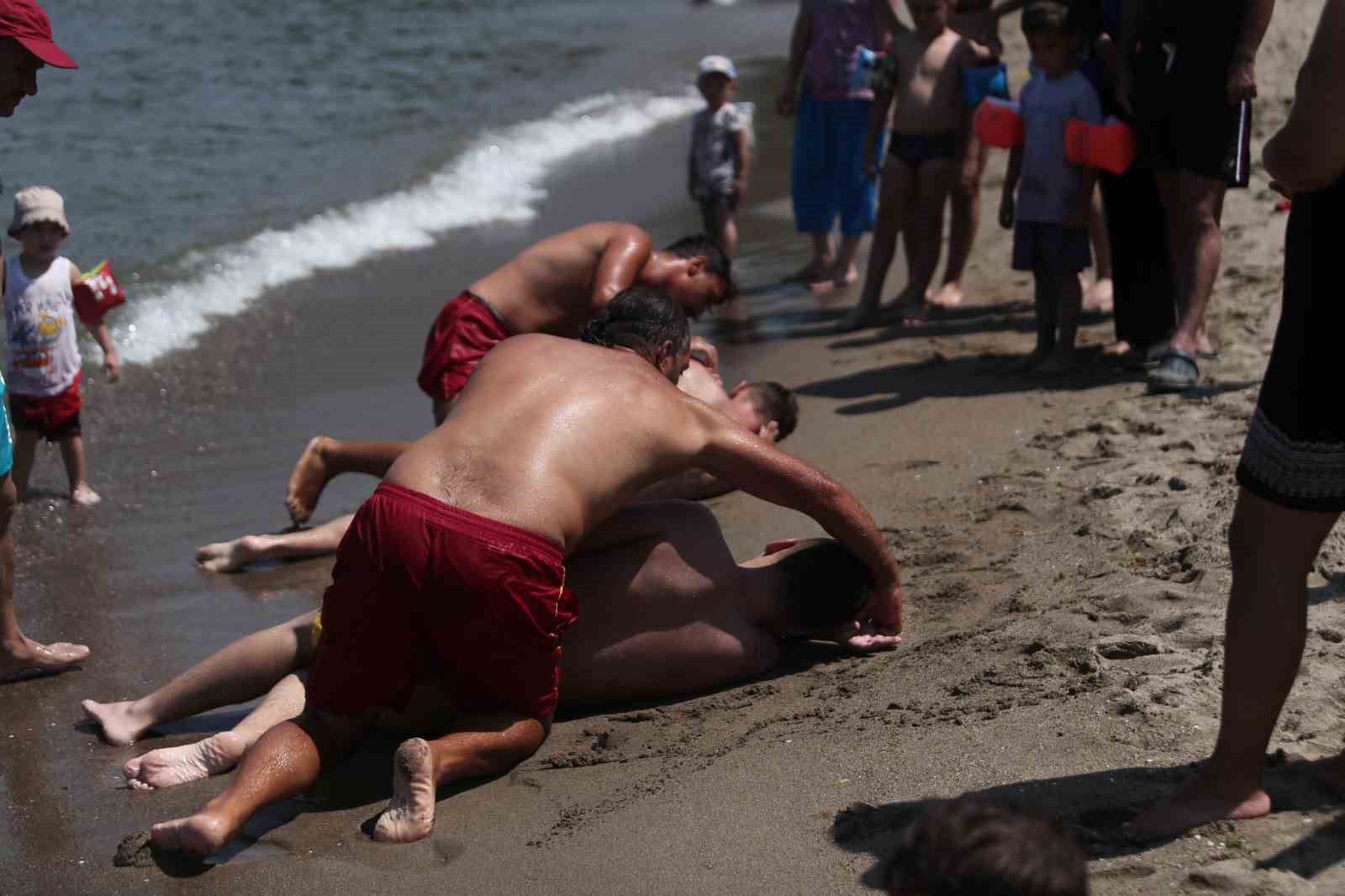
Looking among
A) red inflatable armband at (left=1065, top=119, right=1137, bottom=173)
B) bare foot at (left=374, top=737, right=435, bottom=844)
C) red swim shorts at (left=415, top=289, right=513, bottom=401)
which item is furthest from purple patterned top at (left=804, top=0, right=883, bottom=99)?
bare foot at (left=374, top=737, right=435, bottom=844)

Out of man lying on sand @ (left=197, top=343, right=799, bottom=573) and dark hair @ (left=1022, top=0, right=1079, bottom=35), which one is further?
dark hair @ (left=1022, top=0, right=1079, bottom=35)

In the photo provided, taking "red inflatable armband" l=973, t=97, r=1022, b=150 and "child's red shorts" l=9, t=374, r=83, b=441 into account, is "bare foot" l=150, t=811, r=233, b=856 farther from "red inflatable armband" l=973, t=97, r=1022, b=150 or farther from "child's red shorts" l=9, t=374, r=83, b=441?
"red inflatable armband" l=973, t=97, r=1022, b=150

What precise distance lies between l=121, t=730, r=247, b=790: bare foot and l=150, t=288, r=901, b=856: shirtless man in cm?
23

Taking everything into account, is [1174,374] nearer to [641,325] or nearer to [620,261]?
[620,261]

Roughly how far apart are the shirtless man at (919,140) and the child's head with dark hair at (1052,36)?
0.92 m

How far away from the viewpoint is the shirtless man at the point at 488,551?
131 inches

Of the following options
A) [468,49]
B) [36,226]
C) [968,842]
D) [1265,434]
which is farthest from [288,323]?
[468,49]

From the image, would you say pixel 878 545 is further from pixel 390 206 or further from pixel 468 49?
pixel 468 49

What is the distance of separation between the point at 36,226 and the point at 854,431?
3.21 metres

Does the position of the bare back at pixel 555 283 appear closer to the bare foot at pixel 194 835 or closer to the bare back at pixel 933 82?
the bare back at pixel 933 82

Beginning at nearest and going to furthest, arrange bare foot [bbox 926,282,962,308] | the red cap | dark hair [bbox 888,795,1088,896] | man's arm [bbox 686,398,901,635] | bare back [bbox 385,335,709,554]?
dark hair [bbox 888,795,1088,896], bare back [bbox 385,335,709,554], man's arm [bbox 686,398,901,635], the red cap, bare foot [bbox 926,282,962,308]

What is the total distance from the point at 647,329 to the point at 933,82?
375 centimetres

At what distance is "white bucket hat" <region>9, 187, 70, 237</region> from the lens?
5527 mm

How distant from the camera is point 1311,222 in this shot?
2.68 meters
